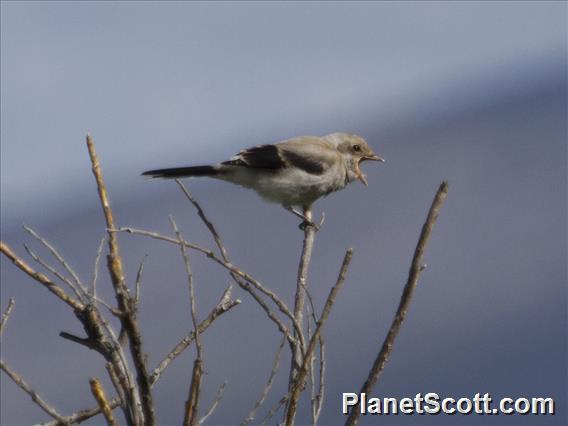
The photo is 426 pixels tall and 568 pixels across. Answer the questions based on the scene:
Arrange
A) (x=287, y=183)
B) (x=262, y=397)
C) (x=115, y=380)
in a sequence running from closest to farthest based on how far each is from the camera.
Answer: (x=115, y=380) → (x=262, y=397) → (x=287, y=183)

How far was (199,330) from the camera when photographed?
19.4 ft

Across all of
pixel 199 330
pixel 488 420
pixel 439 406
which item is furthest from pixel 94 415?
pixel 488 420

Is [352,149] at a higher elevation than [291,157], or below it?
higher

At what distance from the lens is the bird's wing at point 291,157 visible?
35.8 ft

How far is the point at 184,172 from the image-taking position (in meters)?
9.80

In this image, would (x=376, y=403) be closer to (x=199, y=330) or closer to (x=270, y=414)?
(x=270, y=414)

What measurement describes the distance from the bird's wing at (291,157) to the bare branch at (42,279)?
527 cm

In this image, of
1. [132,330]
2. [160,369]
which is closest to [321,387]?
[160,369]

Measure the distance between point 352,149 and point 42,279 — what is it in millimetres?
6039

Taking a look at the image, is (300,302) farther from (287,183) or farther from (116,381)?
(287,183)

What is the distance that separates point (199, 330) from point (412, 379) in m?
195

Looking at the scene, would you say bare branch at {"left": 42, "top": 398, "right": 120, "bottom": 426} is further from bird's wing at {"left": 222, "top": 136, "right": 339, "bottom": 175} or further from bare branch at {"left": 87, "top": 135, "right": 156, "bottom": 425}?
bird's wing at {"left": 222, "top": 136, "right": 339, "bottom": 175}

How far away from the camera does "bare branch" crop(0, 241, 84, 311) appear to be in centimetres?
545

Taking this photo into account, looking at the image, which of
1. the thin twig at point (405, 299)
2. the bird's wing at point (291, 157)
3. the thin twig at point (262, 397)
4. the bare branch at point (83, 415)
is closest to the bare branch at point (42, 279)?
the bare branch at point (83, 415)
